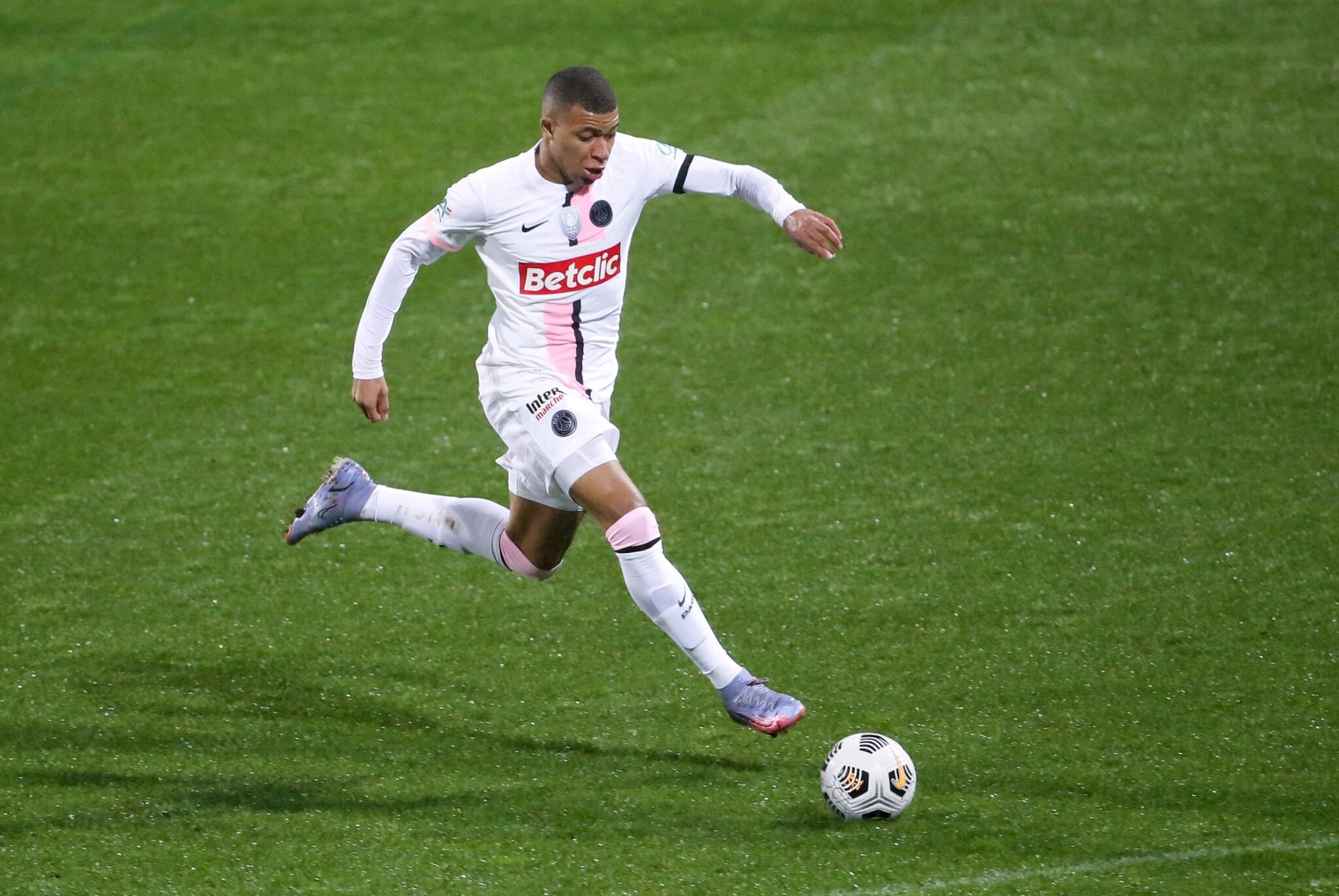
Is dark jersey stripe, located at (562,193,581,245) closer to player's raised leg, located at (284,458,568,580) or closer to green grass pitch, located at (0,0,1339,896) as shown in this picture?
player's raised leg, located at (284,458,568,580)

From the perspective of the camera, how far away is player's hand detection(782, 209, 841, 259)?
536cm

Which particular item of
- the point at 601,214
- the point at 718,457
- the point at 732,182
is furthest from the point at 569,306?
the point at 718,457

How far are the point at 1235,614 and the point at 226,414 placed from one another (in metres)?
4.95

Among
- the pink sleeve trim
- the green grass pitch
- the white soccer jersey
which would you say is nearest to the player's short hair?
the white soccer jersey

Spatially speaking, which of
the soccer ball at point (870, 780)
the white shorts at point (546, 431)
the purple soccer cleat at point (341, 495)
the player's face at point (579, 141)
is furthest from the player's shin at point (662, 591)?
the purple soccer cleat at point (341, 495)

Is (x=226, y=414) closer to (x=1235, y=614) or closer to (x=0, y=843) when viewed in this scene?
(x=0, y=843)

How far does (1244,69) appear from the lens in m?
11.8

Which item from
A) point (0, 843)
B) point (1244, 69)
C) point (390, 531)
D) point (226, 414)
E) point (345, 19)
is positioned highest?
point (345, 19)

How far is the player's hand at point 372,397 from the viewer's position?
18.2ft

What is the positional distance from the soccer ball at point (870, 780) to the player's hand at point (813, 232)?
1.61m

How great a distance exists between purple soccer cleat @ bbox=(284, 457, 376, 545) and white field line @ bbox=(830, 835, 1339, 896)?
2.63 metres

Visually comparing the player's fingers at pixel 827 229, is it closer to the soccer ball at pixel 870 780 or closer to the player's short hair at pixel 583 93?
the player's short hair at pixel 583 93

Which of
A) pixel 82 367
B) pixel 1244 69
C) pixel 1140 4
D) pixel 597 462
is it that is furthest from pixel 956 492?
pixel 1140 4

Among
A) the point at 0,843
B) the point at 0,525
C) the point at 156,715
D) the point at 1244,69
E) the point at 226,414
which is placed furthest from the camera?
the point at 1244,69
